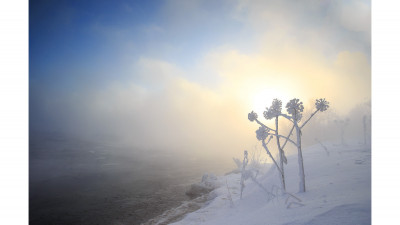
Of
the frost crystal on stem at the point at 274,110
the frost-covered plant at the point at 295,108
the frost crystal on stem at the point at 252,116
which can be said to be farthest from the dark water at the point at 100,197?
the frost-covered plant at the point at 295,108

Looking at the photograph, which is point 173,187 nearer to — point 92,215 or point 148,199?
point 148,199

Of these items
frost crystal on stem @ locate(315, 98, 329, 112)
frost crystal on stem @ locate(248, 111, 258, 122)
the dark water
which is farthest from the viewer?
the dark water

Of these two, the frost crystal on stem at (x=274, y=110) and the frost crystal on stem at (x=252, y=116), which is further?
the frost crystal on stem at (x=252, y=116)

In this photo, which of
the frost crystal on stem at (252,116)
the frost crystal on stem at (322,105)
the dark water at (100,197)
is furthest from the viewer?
the dark water at (100,197)

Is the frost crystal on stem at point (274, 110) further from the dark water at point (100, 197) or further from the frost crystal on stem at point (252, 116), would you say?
the dark water at point (100, 197)

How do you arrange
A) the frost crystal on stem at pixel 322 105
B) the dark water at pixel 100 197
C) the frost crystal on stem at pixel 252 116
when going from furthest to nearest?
1. the dark water at pixel 100 197
2. the frost crystal on stem at pixel 252 116
3. the frost crystal on stem at pixel 322 105

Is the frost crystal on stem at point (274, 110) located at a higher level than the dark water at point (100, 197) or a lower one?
higher

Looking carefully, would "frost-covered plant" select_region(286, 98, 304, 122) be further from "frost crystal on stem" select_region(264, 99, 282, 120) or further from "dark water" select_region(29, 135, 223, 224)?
"dark water" select_region(29, 135, 223, 224)

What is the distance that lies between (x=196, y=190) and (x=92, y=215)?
7.63 m

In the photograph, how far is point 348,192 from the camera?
404 centimetres

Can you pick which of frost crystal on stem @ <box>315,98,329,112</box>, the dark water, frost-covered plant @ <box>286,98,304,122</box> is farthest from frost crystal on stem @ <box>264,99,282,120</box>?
the dark water

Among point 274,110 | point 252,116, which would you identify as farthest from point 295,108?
point 252,116

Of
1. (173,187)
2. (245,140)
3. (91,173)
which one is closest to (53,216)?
(173,187)

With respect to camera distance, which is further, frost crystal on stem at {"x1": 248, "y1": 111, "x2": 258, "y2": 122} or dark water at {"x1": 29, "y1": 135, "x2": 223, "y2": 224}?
dark water at {"x1": 29, "y1": 135, "x2": 223, "y2": 224}
